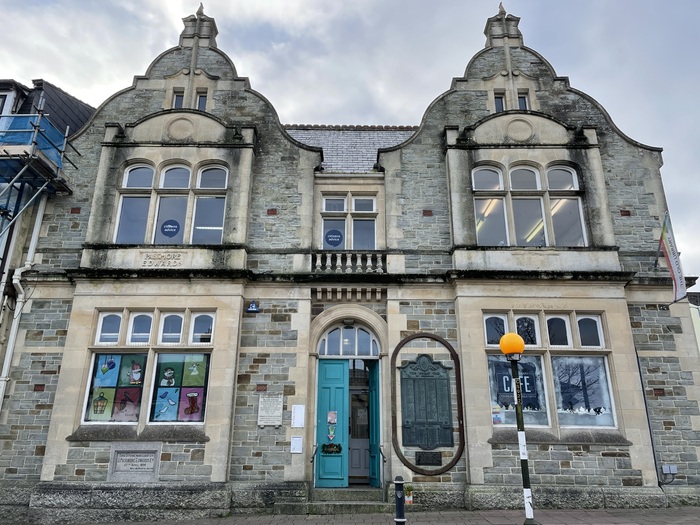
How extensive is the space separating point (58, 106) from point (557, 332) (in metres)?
14.9

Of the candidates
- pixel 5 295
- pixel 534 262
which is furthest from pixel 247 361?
pixel 534 262

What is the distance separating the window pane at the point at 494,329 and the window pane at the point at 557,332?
3.38 ft

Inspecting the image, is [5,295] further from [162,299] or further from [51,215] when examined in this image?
[162,299]

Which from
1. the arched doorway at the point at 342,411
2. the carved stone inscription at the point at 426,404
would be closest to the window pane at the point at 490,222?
the carved stone inscription at the point at 426,404

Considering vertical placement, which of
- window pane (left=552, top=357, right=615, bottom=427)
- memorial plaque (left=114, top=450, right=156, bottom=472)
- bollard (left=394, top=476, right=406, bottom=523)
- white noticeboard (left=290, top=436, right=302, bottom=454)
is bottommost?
bollard (left=394, top=476, right=406, bottom=523)

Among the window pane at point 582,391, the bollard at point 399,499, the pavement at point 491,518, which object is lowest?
the pavement at point 491,518

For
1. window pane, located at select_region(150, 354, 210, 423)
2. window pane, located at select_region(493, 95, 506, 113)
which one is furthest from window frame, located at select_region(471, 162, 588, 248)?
window pane, located at select_region(150, 354, 210, 423)

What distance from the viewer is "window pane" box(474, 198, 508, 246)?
11.8 m

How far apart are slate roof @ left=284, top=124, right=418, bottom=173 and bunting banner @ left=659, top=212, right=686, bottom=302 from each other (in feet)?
24.0

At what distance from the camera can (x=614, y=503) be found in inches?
378

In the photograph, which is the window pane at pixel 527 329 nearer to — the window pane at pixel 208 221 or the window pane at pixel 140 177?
the window pane at pixel 208 221

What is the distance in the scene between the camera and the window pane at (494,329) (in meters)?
10.9

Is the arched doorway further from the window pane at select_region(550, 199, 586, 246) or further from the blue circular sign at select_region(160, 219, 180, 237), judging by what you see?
the window pane at select_region(550, 199, 586, 246)

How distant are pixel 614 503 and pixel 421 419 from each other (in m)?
4.05
